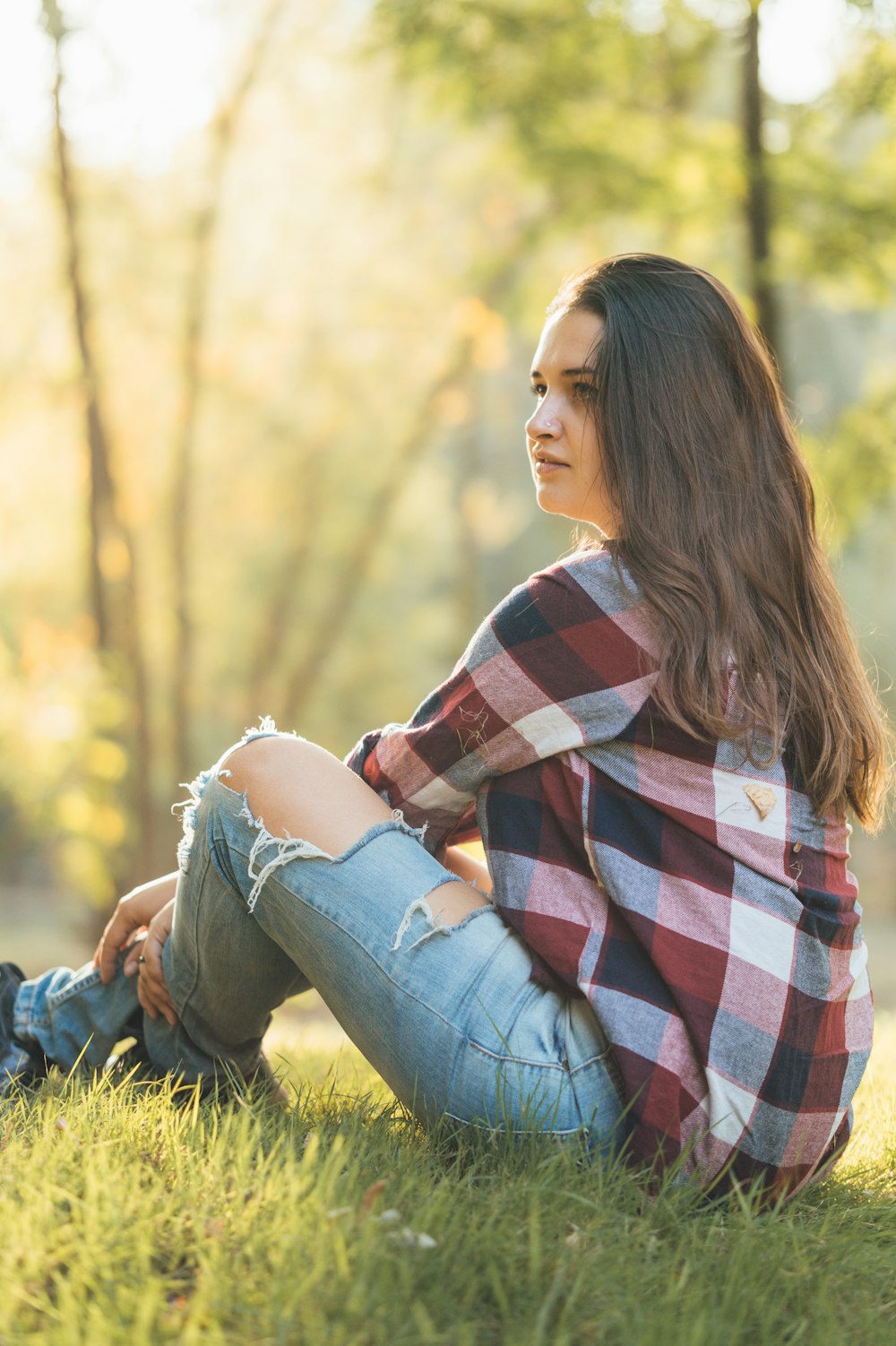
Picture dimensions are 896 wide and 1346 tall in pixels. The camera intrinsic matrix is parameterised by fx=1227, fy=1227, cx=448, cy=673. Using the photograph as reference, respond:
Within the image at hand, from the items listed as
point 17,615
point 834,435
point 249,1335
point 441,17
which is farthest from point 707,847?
point 17,615

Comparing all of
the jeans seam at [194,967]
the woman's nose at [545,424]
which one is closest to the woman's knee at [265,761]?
the jeans seam at [194,967]

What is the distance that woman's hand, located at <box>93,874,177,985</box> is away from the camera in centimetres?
183

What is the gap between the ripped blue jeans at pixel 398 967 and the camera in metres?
1.46

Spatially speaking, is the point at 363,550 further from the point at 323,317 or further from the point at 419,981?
the point at 419,981

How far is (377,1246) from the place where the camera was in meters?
1.16

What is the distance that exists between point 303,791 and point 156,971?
39 centimetres

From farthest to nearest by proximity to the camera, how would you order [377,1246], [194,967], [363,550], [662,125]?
1. [363,550]
2. [662,125]
3. [194,967]
4. [377,1246]

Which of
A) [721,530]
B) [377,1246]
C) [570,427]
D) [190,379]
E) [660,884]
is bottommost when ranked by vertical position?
[377,1246]

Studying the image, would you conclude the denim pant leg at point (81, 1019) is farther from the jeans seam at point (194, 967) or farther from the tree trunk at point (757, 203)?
the tree trunk at point (757, 203)

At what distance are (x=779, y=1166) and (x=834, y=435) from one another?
12.5 ft

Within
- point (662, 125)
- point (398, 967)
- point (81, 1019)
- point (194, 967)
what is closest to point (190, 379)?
point (662, 125)

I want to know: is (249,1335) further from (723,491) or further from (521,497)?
(521,497)

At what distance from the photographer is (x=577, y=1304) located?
3.77ft

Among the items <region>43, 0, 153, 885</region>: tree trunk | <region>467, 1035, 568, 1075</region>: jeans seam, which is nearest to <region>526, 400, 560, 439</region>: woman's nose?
<region>467, 1035, 568, 1075</region>: jeans seam
